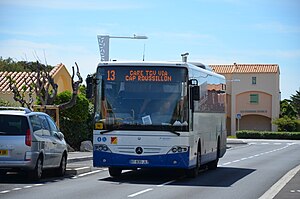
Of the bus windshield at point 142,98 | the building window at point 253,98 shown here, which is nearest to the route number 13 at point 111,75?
the bus windshield at point 142,98

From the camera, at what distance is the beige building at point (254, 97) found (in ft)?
314

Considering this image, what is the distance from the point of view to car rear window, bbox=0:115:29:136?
18.1 metres

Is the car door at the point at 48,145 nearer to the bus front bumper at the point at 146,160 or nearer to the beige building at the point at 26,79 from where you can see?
the bus front bumper at the point at 146,160

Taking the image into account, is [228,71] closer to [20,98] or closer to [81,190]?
[20,98]

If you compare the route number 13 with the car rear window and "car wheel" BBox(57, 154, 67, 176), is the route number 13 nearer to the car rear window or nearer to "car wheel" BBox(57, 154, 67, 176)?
the car rear window

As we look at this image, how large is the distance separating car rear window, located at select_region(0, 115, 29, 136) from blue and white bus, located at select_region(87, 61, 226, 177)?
2.15 meters

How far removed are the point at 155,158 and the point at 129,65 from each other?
2699mm

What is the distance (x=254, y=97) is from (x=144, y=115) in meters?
78.5

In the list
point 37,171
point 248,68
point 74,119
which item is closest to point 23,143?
point 37,171

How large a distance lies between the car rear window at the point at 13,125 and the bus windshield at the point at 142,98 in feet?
7.27

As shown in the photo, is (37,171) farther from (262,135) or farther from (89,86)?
(262,135)

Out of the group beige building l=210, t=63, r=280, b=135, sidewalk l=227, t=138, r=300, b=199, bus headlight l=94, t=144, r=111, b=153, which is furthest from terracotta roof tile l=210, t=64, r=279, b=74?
bus headlight l=94, t=144, r=111, b=153

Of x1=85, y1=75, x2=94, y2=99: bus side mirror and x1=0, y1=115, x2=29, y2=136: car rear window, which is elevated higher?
x1=85, y1=75, x2=94, y2=99: bus side mirror

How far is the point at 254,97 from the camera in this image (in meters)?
96.4
